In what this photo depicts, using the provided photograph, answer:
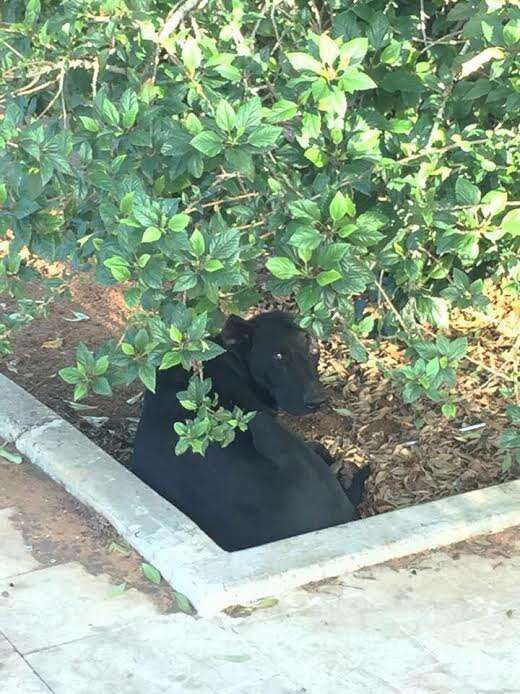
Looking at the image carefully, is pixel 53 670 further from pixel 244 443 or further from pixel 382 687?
pixel 244 443

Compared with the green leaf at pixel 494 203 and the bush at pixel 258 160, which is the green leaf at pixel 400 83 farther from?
the green leaf at pixel 494 203

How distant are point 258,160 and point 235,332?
5.61 ft

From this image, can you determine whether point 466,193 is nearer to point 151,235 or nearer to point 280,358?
point 151,235

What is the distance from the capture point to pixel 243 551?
14.6 feet

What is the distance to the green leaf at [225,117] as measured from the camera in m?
3.56

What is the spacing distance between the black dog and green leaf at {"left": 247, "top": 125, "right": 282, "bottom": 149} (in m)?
1.68

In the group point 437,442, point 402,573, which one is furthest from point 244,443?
point 437,442

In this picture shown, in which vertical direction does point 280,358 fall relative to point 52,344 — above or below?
above

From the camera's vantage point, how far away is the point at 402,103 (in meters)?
4.46

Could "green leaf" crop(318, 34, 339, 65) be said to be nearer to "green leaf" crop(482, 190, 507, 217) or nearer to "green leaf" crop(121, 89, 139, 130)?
"green leaf" crop(121, 89, 139, 130)

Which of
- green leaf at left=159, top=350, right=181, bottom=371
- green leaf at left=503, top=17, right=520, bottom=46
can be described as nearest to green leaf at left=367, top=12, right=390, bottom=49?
green leaf at left=503, top=17, right=520, bottom=46

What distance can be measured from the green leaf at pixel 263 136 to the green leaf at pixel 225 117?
7 cm

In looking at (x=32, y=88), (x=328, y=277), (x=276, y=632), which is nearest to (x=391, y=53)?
(x=328, y=277)

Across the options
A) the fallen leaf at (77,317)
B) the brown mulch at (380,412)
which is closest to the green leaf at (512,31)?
the brown mulch at (380,412)
